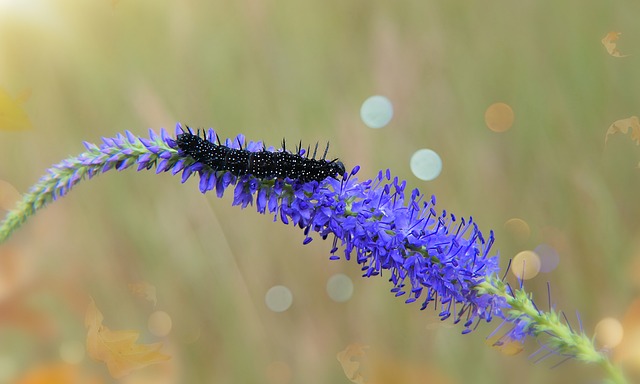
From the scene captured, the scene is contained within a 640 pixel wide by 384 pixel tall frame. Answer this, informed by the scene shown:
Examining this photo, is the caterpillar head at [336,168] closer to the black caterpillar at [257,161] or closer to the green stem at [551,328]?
the black caterpillar at [257,161]

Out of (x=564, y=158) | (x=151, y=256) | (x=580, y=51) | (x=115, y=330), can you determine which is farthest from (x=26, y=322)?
(x=580, y=51)

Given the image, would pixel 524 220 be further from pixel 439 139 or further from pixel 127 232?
pixel 127 232

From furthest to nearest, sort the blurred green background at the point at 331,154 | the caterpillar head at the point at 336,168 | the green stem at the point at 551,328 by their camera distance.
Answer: the blurred green background at the point at 331,154
the caterpillar head at the point at 336,168
the green stem at the point at 551,328

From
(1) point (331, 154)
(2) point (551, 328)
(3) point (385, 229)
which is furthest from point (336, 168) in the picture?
(1) point (331, 154)

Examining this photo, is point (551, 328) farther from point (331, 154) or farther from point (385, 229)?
point (331, 154)

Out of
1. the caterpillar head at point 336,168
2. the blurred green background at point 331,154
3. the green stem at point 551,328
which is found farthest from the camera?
the blurred green background at point 331,154

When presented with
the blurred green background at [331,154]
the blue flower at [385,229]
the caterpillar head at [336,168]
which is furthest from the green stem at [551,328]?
the blurred green background at [331,154]

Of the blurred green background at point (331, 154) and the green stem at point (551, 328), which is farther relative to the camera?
the blurred green background at point (331, 154)
